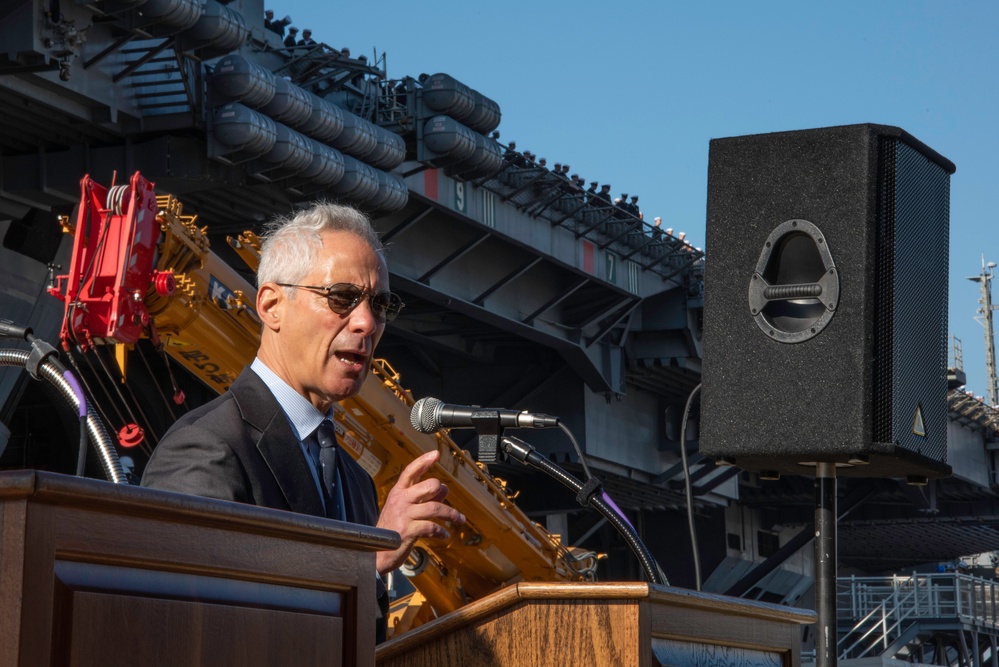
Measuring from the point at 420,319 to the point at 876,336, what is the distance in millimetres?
21319

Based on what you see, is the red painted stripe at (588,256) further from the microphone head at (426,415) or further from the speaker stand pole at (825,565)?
the speaker stand pole at (825,565)

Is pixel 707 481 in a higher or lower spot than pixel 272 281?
higher

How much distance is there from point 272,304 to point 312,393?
28 centimetres

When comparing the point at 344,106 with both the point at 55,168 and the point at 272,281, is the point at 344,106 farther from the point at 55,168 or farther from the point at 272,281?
the point at 272,281

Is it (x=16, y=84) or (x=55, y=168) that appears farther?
(x=55, y=168)

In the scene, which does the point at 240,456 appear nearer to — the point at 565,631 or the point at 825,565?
the point at 565,631

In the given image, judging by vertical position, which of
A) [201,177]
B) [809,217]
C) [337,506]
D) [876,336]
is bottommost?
[337,506]

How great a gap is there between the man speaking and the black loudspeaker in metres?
1.94

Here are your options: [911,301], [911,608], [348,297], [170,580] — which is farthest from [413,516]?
[911,608]

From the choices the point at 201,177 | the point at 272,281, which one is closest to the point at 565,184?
the point at 201,177

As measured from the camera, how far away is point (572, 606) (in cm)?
327

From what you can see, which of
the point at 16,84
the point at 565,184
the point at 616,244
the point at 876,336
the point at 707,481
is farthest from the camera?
the point at 707,481

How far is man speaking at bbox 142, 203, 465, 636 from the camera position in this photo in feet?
11.0

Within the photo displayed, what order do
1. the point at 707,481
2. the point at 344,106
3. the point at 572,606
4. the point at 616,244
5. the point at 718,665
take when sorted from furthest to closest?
the point at 707,481
the point at 616,244
the point at 344,106
the point at 718,665
the point at 572,606
